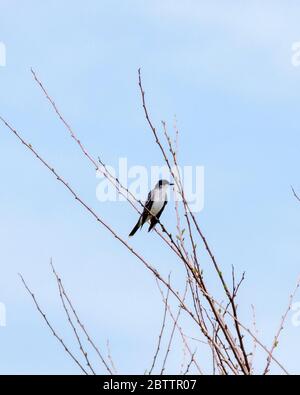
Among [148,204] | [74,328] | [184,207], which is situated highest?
[148,204]

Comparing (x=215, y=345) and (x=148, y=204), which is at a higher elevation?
(x=148, y=204)

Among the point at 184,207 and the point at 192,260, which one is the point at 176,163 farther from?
the point at 192,260

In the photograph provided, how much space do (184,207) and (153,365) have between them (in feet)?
3.28
